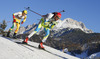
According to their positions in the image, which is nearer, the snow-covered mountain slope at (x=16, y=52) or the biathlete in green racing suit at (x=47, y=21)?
the snow-covered mountain slope at (x=16, y=52)

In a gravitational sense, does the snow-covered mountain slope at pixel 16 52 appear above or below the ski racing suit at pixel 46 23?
below

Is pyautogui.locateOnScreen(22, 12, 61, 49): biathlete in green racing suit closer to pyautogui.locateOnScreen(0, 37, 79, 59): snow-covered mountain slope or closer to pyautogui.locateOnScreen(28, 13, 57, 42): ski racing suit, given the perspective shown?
pyautogui.locateOnScreen(28, 13, 57, 42): ski racing suit

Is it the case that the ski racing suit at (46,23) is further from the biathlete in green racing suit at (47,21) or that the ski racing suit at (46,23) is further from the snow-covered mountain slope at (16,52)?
the snow-covered mountain slope at (16,52)

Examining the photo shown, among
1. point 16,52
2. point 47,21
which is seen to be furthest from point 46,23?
point 16,52

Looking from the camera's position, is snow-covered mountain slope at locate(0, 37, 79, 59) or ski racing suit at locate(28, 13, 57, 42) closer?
snow-covered mountain slope at locate(0, 37, 79, 59)

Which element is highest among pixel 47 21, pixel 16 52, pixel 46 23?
pixel 47 21

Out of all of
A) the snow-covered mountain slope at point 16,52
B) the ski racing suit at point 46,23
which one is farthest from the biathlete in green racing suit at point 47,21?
the snow-covered mountain slope at point 16,52

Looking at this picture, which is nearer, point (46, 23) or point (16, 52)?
point (16, 52)

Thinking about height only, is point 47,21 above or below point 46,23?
above

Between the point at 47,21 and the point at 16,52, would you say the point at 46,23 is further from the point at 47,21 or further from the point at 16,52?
the point at 16,52

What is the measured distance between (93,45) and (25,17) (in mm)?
148808

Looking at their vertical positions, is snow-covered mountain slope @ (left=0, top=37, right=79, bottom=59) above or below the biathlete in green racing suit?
below

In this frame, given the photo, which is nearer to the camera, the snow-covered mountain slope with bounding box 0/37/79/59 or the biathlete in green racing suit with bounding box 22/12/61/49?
the snow-covered mountain slope with bounding box 0/37/79/59

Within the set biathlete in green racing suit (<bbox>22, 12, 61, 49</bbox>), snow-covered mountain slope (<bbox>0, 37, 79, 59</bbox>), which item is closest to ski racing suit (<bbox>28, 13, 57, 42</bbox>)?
biathlete in green racing suit (<bbox>22, 12, 61, 49</bbox>)
